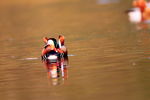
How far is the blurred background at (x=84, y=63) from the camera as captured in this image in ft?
46.5

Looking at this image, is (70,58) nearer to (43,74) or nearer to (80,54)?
Answer: (80,54)

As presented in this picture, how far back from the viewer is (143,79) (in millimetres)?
15039

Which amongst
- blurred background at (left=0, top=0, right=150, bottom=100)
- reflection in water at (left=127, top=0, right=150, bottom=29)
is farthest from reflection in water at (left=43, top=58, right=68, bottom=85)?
reflection in water at (left=127, top=0, right=150, bottom=29)

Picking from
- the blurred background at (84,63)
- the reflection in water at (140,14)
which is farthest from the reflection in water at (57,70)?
the reflection in water at (140,14)

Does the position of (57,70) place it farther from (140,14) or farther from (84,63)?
(140,14)

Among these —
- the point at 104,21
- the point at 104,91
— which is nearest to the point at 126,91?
the point at 104,91

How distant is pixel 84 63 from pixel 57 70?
1088 mm

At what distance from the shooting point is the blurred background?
558 inches

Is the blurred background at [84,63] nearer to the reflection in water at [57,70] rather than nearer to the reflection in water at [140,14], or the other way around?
the reflection in water at [57,70]

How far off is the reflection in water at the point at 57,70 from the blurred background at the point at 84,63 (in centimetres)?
8

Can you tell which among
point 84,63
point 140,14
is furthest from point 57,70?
point 140,14

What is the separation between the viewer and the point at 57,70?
1759cm

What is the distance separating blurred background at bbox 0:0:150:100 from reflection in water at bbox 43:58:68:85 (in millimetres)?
82

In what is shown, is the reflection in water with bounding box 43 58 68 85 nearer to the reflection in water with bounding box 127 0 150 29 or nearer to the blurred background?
the blurred background
